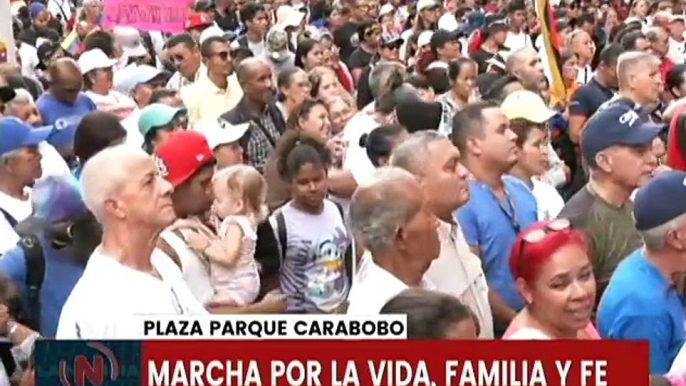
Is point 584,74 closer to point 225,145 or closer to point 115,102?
point 115,102

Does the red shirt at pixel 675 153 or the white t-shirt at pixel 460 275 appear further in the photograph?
the red shirt at pixel 675 153

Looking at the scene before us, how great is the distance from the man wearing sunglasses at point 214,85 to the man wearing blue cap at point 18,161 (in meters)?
3.54

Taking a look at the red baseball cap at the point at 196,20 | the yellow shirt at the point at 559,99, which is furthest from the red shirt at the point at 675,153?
the red baseball cap at the point at 196,20

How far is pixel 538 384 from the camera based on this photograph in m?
2.72

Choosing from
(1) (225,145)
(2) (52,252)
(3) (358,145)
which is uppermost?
(2) (52,252)

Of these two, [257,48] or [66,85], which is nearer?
[66,85]

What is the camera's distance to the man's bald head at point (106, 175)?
4.27 metres

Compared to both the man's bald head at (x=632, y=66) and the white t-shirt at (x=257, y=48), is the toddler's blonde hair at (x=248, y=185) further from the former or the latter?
the white t-shirt at (x=257, y=48)

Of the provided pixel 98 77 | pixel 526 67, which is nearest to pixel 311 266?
pixel 526 67

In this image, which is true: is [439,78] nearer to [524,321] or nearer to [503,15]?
[503,15]

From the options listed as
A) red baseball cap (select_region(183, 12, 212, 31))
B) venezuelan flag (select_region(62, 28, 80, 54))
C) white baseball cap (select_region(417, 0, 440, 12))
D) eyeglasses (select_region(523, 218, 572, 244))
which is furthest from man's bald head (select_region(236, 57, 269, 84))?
white baseball cap (select_region(417, 0, 440, 12))

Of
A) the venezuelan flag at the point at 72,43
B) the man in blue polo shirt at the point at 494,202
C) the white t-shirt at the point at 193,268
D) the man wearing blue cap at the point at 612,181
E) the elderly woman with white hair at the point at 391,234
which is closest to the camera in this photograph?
→ the elderly woman with white hair at the point at 391,234

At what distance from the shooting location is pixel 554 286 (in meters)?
4.04

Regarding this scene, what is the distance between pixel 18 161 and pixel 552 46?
5.59m
